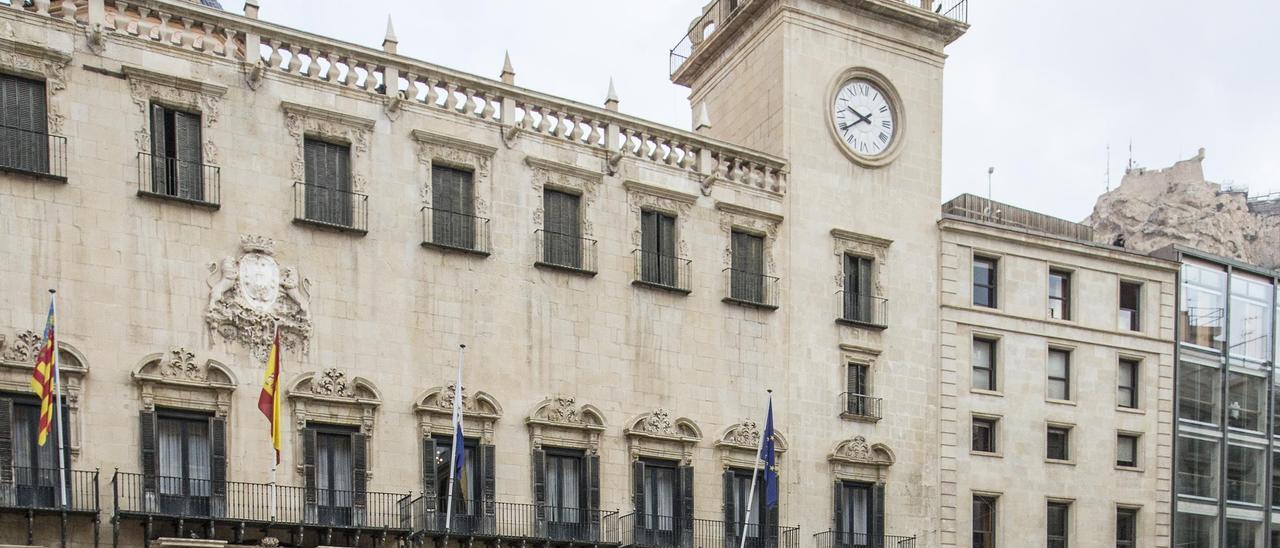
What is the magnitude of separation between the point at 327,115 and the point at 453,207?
366 centimetres

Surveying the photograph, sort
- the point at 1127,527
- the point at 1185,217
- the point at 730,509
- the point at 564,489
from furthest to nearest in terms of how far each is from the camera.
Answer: the point at 1185,217 → the point at 1127,527 → the point at 730,509 → the point at 564,489

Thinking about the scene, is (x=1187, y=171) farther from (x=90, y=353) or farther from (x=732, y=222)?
(x=90, y=353)

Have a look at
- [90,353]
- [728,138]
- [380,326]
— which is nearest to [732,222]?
[728,138]

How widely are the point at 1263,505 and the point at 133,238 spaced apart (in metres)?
35.5

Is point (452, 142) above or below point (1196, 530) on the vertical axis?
above

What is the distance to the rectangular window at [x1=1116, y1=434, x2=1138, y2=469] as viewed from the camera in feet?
148

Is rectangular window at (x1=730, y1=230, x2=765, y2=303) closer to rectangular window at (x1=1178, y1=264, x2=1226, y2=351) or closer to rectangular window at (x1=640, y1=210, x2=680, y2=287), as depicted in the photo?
rectangular window at (x1=640, y1=210, x2=680, y2=287)

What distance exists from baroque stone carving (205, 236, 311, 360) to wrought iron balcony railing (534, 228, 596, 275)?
5998 mm

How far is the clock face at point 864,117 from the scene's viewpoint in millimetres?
42156

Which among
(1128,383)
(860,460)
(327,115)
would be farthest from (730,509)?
(1128,383)

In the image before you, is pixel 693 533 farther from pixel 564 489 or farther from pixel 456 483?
pixel 456 483

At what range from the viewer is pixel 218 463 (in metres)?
31.1

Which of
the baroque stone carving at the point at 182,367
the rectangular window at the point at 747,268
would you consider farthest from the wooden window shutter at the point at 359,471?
the rectangular window at the point at 747,268

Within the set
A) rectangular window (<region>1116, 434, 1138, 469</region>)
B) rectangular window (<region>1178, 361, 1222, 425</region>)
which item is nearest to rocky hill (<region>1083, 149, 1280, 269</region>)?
rectangular window (<region>1178, 361, 1222, 425</region>)
